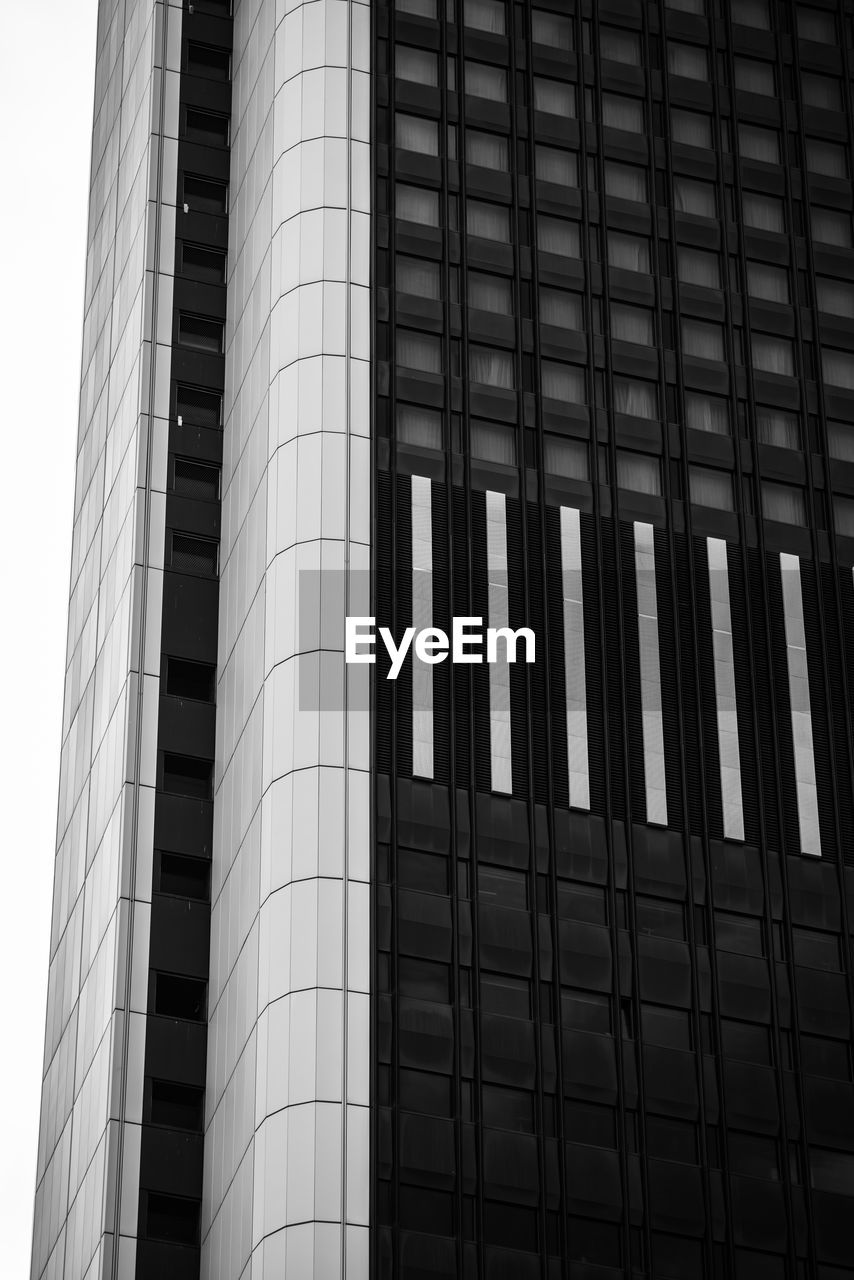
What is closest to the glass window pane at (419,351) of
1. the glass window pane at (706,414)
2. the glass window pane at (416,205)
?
the glass window pane at (416,205)

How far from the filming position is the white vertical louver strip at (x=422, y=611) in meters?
77.2

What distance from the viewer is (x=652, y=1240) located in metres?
72.2

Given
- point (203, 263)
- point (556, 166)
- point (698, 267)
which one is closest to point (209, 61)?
point (203, 263)

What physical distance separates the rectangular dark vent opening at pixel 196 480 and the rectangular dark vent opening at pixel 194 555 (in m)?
1.90

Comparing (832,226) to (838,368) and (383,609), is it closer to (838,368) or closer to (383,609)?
(838,368)

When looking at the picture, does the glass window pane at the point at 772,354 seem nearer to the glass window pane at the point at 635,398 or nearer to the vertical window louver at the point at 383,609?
the glass window pane at the point at 635,398

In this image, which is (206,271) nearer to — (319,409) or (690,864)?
(319,409)

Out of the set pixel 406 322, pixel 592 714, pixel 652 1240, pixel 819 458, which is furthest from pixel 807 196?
pixel 652 1240

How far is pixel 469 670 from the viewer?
7925 cm

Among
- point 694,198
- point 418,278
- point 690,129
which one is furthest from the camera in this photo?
point 690,129

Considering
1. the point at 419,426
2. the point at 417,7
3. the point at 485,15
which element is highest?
the point at 485,15

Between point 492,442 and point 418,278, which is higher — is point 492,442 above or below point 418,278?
below

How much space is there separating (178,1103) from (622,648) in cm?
2125

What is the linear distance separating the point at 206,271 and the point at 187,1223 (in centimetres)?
3750
